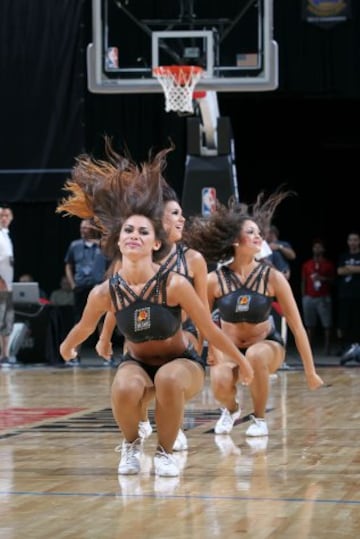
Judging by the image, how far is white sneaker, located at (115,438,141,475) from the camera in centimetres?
628

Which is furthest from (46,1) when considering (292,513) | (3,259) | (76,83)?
(292,513)

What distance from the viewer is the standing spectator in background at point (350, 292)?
56.0 ft

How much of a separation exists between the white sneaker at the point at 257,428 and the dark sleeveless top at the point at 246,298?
2.30 feet

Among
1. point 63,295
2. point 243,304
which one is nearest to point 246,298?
point 243,304

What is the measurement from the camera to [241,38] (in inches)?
690

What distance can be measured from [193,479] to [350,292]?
12.1 meters

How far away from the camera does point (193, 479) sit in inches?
240

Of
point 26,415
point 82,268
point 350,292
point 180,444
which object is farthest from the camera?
point 350,292

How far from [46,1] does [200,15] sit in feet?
8.43

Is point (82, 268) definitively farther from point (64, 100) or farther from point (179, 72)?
point (64, 100)

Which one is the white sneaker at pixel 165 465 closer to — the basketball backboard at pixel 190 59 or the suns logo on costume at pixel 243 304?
the suns logo on costume at pixel 243 304

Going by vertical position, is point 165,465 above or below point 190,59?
below

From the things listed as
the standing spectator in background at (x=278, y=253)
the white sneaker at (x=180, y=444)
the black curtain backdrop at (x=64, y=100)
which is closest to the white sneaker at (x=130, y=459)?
the white sneaker at (x=180, y=444)

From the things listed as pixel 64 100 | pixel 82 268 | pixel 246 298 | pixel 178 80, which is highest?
pixel 64 100
